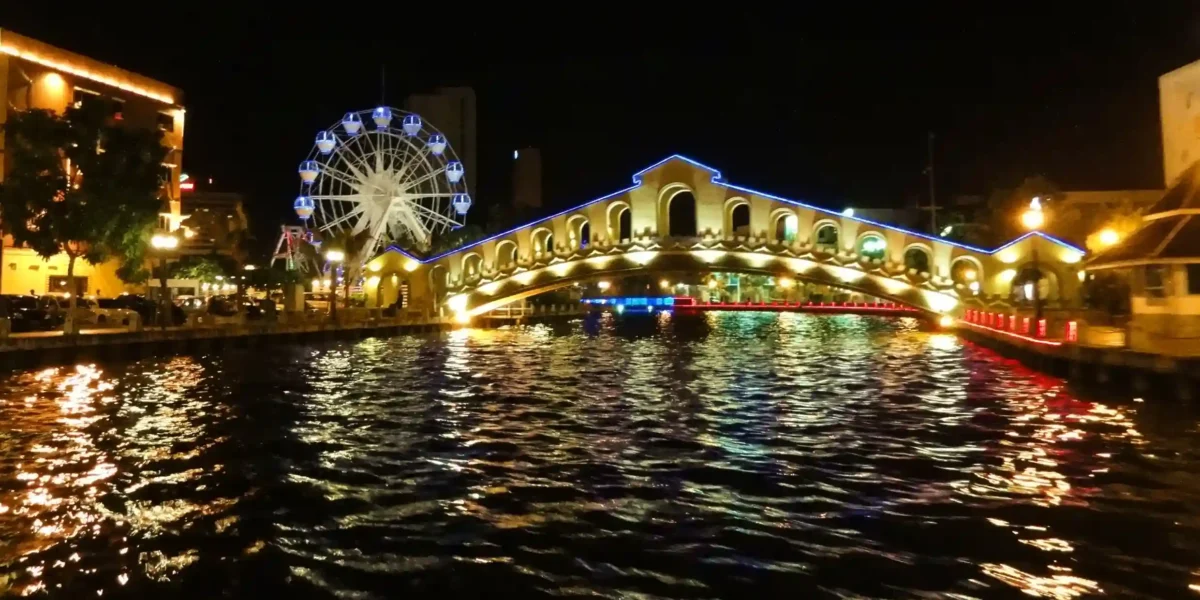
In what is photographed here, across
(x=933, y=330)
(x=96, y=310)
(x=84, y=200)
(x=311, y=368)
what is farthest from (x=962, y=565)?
(x=933, y=330)

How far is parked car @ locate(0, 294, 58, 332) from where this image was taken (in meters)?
41.0

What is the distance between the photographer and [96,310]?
47219 mm

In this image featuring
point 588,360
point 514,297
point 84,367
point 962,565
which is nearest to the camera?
point 962,565

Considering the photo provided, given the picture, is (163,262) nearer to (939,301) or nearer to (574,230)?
(574,230)

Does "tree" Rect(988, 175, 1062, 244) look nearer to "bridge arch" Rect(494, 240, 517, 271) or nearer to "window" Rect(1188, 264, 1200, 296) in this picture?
"bridge arch" Rect(494, 240, 517, 271)

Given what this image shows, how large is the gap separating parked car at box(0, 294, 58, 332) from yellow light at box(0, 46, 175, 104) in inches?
1010

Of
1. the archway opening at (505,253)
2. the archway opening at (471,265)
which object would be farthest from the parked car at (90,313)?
the archway opening at (505,253)

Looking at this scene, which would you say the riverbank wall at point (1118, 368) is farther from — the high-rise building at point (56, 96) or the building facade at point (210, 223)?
the high-rise building at point (56, 96)

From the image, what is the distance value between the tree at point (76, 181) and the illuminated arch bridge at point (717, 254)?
88.4 feet

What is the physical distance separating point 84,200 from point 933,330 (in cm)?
5360

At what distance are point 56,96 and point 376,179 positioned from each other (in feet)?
85.9

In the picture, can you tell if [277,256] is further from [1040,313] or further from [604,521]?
[604,521]

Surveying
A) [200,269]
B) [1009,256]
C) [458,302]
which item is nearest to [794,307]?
[458,302]

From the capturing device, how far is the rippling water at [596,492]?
10000 millimetres
